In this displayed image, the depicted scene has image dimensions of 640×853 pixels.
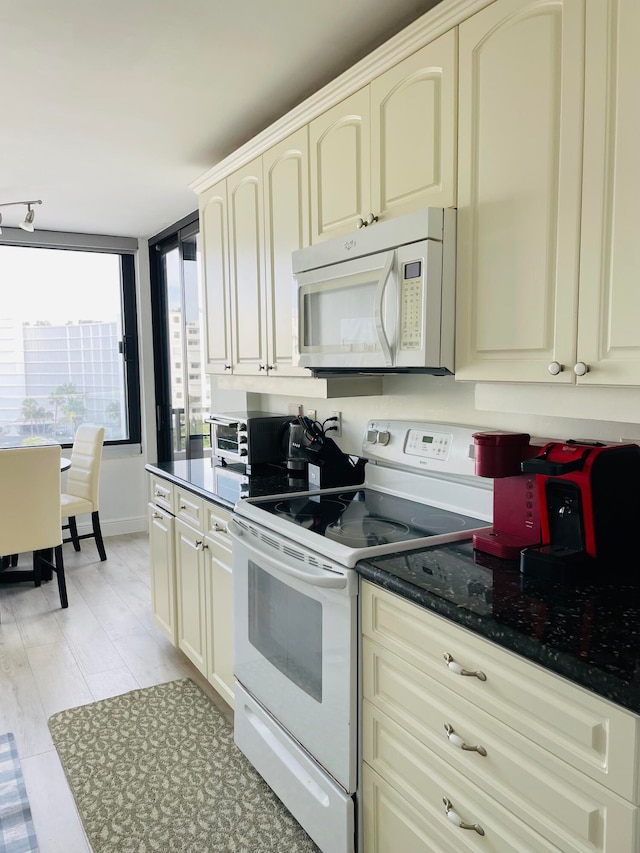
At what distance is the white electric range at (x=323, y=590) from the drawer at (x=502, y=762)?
107mm

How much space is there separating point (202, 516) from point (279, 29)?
1763 millimetres

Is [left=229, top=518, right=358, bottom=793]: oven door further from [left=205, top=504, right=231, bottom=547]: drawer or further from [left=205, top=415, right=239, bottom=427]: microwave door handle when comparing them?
[left=205, top=415, right=239, bottom=427]: microwave door handle

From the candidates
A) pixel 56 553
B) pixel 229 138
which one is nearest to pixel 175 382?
pixel 56 553

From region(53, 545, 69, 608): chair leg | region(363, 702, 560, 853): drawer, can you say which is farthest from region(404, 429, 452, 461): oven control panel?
region(53, 545, 69, 608): chair leg

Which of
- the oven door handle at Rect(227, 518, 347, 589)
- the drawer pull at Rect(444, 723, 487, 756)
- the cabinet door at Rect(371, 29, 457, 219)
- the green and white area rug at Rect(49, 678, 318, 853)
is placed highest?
the cabinet door at Rect(371, 29, 457, 219)

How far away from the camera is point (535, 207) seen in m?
1.46

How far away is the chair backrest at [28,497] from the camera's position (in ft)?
11.5

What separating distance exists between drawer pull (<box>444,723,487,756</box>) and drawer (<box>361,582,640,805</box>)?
0.27 feet

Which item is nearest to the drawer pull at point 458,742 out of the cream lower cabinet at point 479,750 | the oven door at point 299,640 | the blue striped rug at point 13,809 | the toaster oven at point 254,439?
the cream lower cabinet at point 479,750

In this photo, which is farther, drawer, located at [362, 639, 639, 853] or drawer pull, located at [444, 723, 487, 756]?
drawer pull, located at [444, 723, 487, 756]

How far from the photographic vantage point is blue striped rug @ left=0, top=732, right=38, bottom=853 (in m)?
1.92

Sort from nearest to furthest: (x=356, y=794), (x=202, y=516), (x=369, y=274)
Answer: (x=356, y=794), (x=369, y=274), (x=202, y=516)

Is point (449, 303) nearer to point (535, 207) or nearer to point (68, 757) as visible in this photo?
point (535, 207)

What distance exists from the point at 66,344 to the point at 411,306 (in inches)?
162
